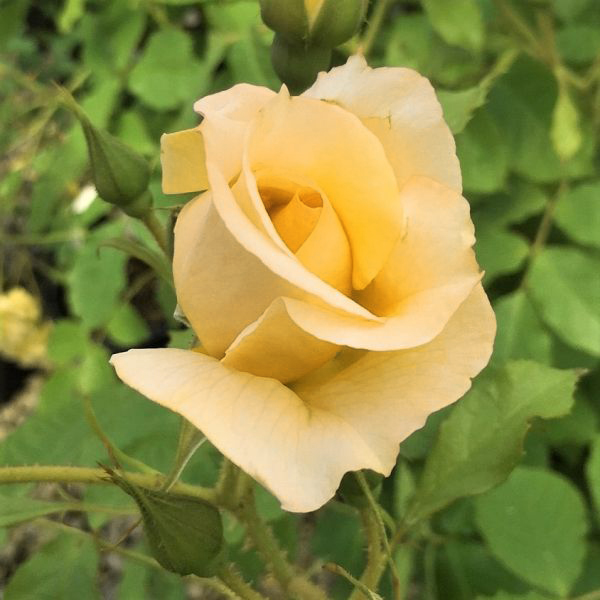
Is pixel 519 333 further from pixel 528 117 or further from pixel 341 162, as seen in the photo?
pixel 341 162

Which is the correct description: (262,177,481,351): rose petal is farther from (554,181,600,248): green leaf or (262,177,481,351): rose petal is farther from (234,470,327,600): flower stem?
(554,181,600,248): green leaf

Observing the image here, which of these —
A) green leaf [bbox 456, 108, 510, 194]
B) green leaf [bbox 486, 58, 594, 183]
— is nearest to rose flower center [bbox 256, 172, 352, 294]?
green leaf [bbox 456, 108, 510, 194]

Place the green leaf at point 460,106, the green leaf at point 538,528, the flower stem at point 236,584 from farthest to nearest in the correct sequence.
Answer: the green leaf at point 538,528, the green leaf at point 460,106, the flower stem at point 236,584

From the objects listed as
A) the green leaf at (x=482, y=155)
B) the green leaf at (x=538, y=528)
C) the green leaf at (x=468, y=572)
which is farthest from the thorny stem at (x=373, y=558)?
the green leaf at (x=482, y=155)

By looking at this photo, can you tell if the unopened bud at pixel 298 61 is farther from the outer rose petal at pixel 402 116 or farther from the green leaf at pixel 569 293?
the green leaf at pixel 569 293

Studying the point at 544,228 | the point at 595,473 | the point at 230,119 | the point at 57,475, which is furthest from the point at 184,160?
the point at 544,228

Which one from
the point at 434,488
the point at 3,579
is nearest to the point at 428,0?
the point at 434,488
